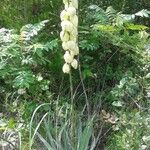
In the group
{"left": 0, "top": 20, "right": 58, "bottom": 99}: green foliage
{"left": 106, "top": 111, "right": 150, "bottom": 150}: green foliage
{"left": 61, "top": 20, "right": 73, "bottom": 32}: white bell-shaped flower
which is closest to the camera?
Result: {"left": 61, "top": 20, "right": 73, "bottom": 32}: white bell-shaped flower

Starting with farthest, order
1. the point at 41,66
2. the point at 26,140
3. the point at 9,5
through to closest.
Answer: the point at 9,5 → the point at 41,66 → the point at 26,140

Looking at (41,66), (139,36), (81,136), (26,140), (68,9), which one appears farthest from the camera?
(41,66)

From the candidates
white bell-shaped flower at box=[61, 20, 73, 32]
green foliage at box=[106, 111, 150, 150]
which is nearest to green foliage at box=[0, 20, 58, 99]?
green foliage at box=[106, 111, 150, 150]

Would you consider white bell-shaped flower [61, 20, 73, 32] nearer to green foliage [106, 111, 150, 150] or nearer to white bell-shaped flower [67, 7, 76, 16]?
white bell-shaped flower [67, 7, 76, 16]

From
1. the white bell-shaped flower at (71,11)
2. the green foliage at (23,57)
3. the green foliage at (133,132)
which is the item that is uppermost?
the white bell-shaped flower at (71,11)

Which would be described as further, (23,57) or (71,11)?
(23,57)

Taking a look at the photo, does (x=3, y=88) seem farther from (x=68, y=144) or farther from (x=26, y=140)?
(x=68, y=144)

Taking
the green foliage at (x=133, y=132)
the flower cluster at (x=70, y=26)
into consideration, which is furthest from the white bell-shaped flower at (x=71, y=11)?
the green foliage at (x=133, y=132)

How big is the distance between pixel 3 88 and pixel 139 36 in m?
1.39

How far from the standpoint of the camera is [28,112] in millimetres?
4105

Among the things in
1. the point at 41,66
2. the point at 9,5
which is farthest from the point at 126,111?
the point at 9,5

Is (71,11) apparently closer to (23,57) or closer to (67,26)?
(67,26)

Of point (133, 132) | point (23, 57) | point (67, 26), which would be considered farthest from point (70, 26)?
point (23, 57)

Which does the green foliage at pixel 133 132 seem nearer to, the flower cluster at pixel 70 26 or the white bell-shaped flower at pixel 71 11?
the flower cluster at pixel 70 26
